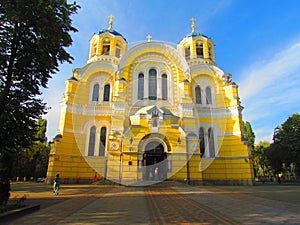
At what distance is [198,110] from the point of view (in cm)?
2686

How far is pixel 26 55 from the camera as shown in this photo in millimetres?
10266

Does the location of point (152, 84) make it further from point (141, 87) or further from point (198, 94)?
point (198, 94)

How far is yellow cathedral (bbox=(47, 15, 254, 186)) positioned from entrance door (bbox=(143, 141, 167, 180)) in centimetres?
10

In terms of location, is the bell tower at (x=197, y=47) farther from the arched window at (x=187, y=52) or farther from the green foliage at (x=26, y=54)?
the green foliage at (x=26, y=54)

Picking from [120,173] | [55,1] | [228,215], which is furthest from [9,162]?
[120,173]

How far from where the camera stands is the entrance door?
21406 mm

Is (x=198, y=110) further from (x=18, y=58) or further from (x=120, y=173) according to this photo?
(x=18, y=58)

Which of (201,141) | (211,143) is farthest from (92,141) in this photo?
(211,143)

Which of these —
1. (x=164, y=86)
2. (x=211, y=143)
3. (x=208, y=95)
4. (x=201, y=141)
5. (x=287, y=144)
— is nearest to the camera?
(x=201, y=141)

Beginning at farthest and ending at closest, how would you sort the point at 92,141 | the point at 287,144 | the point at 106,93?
1. the point at 287,144
2. the point at 106,93
3. the point at 92,141

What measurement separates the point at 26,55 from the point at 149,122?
44.4ft

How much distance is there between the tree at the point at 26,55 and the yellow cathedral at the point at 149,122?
11865mm

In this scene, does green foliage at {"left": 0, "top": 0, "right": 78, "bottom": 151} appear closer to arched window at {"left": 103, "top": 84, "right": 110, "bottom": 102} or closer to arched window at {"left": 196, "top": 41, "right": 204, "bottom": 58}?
arched window at {"left": 103, "top": 84, "right": 110, "bottom": 102}

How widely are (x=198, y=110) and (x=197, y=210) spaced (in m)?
19.2
